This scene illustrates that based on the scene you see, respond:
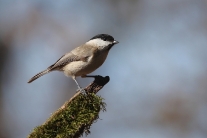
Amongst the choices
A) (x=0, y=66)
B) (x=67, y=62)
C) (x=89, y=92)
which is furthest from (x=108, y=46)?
(x=0, y=66)

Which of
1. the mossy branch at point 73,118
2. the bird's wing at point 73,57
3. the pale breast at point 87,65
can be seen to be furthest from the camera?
the bird's wing at point 73,57

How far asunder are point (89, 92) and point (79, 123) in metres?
0.37

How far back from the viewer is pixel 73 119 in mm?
2400

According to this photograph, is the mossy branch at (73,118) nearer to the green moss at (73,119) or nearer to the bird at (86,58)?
the green moss at (73,119)

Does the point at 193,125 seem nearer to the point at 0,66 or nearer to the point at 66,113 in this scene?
the point at 0,66

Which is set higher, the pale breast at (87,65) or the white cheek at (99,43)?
the white cheek at (99,43)

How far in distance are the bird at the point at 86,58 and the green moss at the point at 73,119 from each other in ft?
3.55

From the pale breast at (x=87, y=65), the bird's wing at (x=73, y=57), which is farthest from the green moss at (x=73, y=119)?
the bird's wing at (x=73, y=57)

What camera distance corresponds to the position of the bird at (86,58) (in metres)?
3.63

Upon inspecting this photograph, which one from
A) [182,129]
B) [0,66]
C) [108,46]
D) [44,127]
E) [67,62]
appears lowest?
[44,127]

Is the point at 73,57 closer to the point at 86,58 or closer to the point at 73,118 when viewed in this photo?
the point at 86,58

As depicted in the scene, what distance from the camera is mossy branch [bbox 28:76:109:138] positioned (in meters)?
2.32

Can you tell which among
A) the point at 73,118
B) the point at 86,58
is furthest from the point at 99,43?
the point at 73,118

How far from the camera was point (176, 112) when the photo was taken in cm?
738
